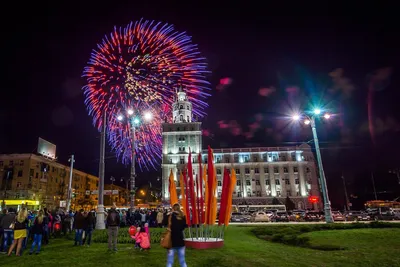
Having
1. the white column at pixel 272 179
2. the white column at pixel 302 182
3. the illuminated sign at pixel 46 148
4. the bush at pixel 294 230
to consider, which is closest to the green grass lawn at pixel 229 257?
the bush at pixel 294 230

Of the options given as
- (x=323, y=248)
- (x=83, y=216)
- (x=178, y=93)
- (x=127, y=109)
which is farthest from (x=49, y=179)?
(x=323, y=248)

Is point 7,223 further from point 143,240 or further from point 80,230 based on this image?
point 143,240

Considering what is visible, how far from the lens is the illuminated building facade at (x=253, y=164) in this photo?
7744 centimetres

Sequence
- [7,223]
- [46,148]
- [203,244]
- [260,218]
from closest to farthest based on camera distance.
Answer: [7,223] → [203,244] → [260,218] → [46,148]

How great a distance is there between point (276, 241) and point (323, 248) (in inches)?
165

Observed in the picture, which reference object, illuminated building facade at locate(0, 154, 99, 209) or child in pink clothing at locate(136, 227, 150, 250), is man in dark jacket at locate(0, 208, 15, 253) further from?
illuminated building facade at locate(0, 154, 99, 209)

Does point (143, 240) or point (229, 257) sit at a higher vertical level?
point (143, 240)

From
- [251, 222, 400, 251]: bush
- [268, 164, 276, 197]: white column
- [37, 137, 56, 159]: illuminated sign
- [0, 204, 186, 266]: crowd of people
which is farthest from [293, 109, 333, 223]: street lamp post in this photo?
[268, 164, 276, 197]: white column

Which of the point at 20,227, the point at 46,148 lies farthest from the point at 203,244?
the point at 46,148

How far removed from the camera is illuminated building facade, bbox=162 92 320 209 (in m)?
77.4

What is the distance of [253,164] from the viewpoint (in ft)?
269

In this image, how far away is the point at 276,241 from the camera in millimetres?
16031

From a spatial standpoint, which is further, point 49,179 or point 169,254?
point 49,179

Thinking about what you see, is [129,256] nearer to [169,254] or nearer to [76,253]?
[76,253]
